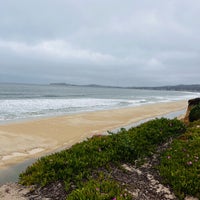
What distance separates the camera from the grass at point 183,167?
16.1 feet

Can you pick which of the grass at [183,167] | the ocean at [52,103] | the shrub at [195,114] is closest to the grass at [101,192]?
the grass at [183,167]

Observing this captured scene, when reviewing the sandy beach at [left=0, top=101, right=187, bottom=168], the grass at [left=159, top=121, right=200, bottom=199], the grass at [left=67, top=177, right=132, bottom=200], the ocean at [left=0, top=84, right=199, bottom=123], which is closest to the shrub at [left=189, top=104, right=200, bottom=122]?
the sandy beach at [left=0, top=101, right=187, bottom=168]

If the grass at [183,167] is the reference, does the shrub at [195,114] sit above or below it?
above

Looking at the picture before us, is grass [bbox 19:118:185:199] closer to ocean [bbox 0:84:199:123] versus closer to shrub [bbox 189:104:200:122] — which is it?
shrub [bbox 189:104:200:122]

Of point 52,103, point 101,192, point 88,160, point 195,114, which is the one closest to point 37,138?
point 88,160

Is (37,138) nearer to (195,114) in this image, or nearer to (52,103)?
(195,114)

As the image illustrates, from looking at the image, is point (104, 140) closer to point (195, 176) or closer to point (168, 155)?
point (168, 155)

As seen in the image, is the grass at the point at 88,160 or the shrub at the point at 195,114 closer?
the grass at the point at 88,160

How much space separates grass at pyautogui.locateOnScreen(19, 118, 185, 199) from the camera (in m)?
4.88

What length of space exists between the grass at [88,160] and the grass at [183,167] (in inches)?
29.8

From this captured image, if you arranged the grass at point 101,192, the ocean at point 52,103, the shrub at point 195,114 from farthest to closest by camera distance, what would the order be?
the ocean at point 52,103 → the shrub at point 195,114 → the grass at point 101,192

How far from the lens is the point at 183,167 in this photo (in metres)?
5.64

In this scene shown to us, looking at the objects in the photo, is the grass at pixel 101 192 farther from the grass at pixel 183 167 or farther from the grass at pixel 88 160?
the grass at pixel 183 167

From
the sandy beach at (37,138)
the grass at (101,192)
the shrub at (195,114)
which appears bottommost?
the sandy beach at (37,138)
